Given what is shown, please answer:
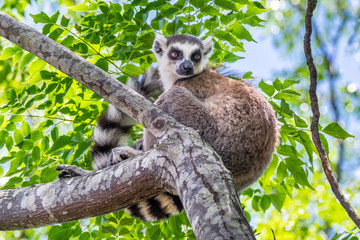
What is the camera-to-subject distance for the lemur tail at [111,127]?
15.0ft

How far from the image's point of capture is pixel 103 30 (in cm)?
457

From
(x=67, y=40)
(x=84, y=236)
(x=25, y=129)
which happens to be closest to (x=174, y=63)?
(x=67, y=40)

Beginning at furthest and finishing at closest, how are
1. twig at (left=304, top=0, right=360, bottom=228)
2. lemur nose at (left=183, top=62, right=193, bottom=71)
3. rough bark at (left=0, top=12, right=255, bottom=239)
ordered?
lemur nose at (left=183, top=62, right=193, bottom=71)
twig at (left=304, top=0, right=360, bottom=228)
rough bark at (left=0, top=12, right=255, bottom=239)

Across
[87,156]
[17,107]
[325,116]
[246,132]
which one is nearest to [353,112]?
[325,116]

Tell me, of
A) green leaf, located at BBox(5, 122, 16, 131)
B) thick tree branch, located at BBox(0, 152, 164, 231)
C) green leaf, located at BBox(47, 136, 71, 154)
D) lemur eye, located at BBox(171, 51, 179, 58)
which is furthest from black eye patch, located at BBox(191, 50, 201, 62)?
thick tree branch, located at BBox(0, 152, 164, 231)

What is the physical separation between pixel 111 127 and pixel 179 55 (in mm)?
2039

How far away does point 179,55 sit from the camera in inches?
243

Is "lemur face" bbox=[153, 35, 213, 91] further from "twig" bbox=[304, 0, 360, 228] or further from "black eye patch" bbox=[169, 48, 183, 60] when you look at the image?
"twig" bbox=[304, 0, 360, 228]

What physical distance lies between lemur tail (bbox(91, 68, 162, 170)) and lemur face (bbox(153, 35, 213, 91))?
3.26 ft

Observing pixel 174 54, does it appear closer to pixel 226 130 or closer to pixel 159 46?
pixel 159 46

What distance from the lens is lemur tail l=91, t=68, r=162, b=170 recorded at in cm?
457

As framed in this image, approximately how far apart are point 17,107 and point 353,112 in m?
9.58

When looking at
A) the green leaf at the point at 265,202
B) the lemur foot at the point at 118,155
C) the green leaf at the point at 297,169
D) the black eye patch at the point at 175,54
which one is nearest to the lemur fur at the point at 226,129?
the lemur foot at the point at 118,155

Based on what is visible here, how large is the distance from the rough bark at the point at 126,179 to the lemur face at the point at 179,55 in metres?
2.25
